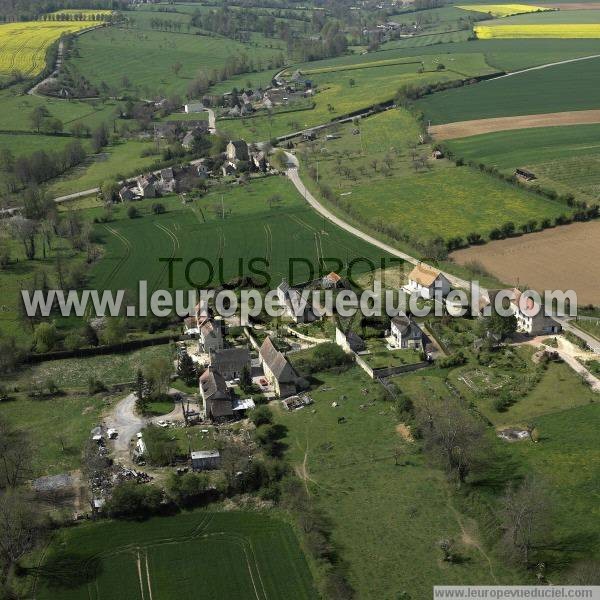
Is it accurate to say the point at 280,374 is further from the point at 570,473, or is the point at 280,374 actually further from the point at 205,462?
the point at 570,473

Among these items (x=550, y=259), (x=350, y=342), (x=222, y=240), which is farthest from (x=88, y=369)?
(x=550, y=259)

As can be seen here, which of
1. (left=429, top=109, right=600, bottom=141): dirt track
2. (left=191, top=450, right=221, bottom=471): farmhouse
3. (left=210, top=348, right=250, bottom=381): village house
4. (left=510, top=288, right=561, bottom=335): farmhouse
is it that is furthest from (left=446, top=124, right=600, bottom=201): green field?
(left=191, top=450, right=221, bottom=471): farmhouse

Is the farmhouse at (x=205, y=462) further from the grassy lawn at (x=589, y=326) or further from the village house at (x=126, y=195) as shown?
the village house at (x=126, y=195)

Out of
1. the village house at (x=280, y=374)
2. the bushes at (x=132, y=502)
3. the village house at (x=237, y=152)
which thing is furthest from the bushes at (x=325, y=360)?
the village house at (x=237, y=152)

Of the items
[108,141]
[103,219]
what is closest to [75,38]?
[108,141]

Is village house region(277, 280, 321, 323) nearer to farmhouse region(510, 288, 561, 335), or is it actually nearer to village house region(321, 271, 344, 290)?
village house region(321, 271, 344, 290)

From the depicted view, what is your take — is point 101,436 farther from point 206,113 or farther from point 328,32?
point 328,32
